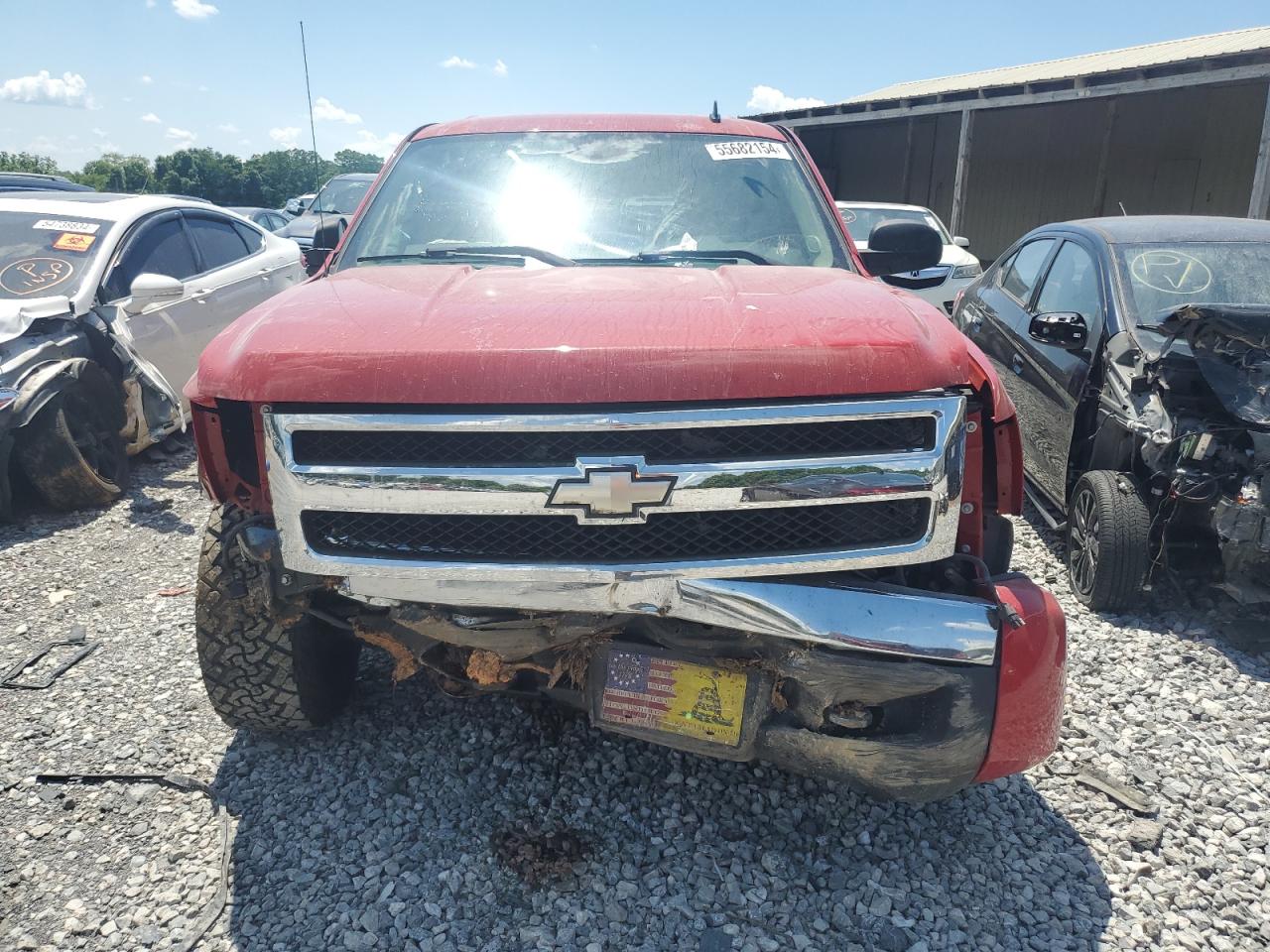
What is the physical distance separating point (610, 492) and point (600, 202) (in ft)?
5.48

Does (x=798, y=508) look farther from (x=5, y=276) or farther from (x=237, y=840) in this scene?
(x=5, y=276)

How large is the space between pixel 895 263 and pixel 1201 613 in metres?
2.25

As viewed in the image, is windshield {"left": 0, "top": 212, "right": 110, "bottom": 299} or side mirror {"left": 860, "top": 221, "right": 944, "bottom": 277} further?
windshield {"left": 0, "top": 212, "right": 110, "bottom": 299}

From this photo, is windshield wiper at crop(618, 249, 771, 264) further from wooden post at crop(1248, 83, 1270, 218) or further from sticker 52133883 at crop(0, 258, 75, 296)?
wooden post at crop(1248, 83, 1270, 218)

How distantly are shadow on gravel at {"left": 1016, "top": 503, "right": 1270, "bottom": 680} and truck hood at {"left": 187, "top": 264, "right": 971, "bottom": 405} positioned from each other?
8.11 ft

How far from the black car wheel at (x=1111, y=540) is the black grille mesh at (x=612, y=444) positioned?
2344 mm

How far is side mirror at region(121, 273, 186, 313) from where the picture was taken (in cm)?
544

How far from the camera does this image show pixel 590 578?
7.02ft

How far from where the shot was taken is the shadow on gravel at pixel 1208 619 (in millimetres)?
3844

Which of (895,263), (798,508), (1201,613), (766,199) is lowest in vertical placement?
(1201,613)

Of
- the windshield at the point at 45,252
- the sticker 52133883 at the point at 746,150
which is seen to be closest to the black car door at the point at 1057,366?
the sticker 52133883 at the point at 746,150

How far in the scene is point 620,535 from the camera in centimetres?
217

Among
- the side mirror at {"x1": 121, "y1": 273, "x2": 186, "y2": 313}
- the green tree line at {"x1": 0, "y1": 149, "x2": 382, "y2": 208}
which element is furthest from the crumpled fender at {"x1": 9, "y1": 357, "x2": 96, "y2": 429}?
the green tree line at {"x1": 0, "y1": 149, "x2": 382, "y2": 208}

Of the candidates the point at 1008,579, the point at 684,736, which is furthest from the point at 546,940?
the point at 1008,579
